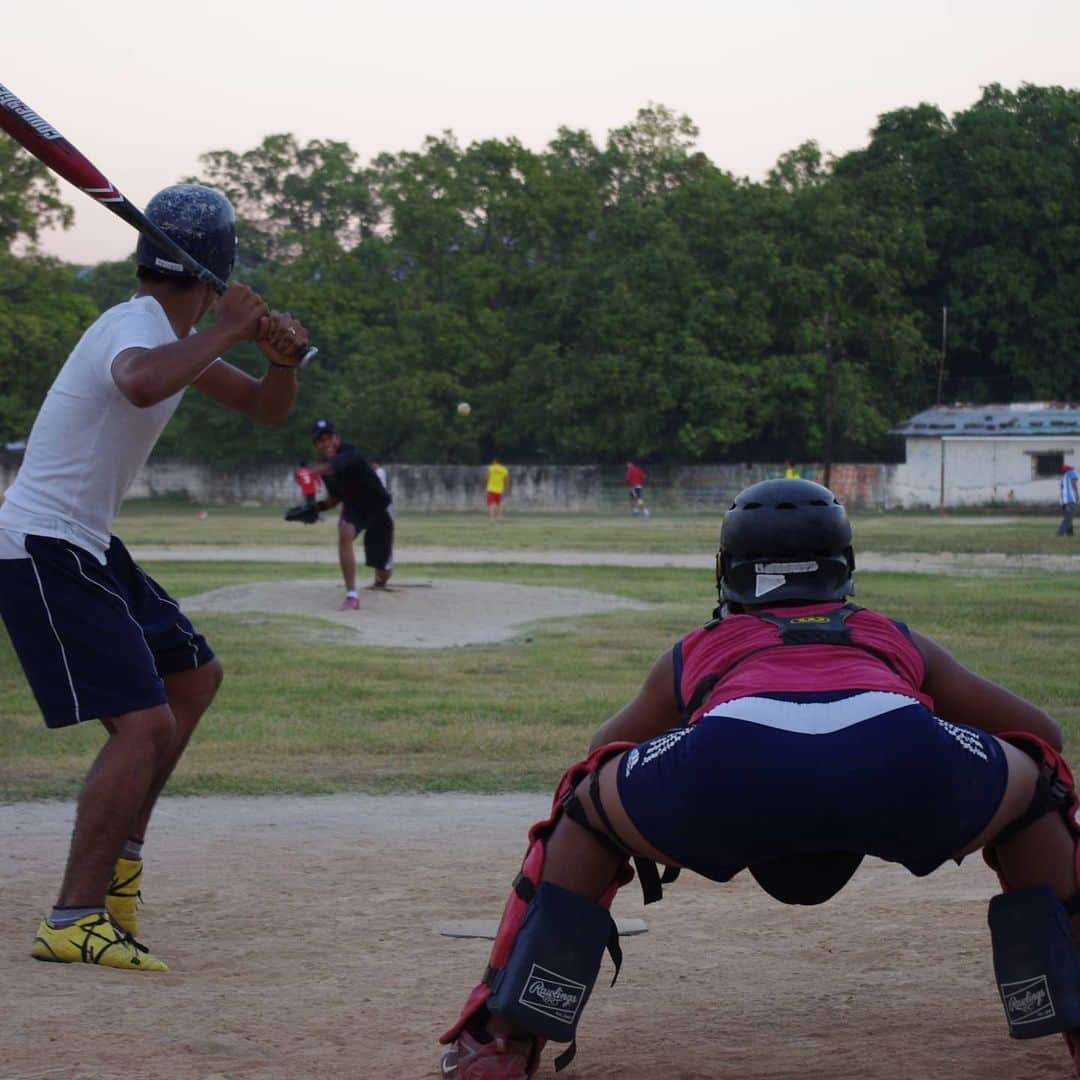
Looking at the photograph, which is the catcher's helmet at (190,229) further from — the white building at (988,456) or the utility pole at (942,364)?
the utility pole at (942,364)

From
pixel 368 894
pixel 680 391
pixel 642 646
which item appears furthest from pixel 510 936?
pixel 680 391

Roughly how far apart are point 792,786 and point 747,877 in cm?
305

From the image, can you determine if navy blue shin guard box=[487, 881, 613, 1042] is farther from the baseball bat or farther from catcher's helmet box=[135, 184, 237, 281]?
catcher's helmet box=[135, 184, 237, 281]

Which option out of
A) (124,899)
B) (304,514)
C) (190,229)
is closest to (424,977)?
(124,899)

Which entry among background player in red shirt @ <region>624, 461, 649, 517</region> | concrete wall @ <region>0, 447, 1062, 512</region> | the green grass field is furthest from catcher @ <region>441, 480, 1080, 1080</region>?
concrete wall @ <region>0, 447, 1062, 512</region>

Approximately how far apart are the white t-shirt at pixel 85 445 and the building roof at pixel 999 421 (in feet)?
185

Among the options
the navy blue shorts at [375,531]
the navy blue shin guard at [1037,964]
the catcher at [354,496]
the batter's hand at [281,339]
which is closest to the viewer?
the navy blue shin guard at [1037,964]

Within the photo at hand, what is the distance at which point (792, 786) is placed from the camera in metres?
3.17

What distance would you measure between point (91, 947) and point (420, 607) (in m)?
12.7

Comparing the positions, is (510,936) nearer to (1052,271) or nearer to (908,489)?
(908,489)

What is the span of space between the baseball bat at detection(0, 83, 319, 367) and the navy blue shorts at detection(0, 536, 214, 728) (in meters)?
0.90

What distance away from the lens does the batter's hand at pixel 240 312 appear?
4.62m

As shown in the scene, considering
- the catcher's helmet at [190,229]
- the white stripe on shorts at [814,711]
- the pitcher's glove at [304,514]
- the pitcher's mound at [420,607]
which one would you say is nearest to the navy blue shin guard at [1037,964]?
the white stripe on shorts at [814,711]

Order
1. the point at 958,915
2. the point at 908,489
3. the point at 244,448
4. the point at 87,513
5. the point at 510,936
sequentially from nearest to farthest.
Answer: the point at 510,936 < the point at 87,513 < the point at 958,915 < the point at 908,489 < the point at 244,448
